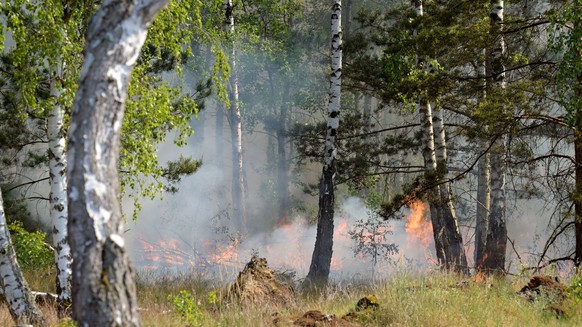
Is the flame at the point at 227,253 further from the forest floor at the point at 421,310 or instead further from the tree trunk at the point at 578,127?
the tree trunk at the point at 578,127

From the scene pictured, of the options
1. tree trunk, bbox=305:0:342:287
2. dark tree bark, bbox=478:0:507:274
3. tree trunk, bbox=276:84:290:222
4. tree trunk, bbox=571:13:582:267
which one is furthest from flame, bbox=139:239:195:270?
tree trunk, bbox=571:13:582:267

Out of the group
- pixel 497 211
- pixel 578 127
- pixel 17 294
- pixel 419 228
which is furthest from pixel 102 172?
pixel 419 228

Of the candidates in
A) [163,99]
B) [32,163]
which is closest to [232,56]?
[32,163]

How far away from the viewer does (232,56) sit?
19.6 meters

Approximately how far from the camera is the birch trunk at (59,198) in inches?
300

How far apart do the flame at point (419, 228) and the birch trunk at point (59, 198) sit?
19063 mm

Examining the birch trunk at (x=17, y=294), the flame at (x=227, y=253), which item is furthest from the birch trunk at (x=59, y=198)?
the flame at (x=227, y=253)

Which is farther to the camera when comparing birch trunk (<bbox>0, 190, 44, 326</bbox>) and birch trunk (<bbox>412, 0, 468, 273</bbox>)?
birch trunk (<bbox>412, 0, 468, 273</bbox>)

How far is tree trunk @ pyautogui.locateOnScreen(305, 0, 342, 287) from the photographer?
1259 cm

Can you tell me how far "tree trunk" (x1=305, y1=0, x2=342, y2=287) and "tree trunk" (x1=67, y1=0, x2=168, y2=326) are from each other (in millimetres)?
9515

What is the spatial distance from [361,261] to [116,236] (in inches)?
840

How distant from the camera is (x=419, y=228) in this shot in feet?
85.7

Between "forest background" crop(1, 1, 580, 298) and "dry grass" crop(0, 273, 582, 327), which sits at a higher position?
"forest background" crop(1, 1, 580, 298)

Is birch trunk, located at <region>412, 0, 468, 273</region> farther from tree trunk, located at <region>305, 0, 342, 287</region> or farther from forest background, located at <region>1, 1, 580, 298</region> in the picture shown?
tree trunk, located at <region>305, 0, 342, 287</region>
